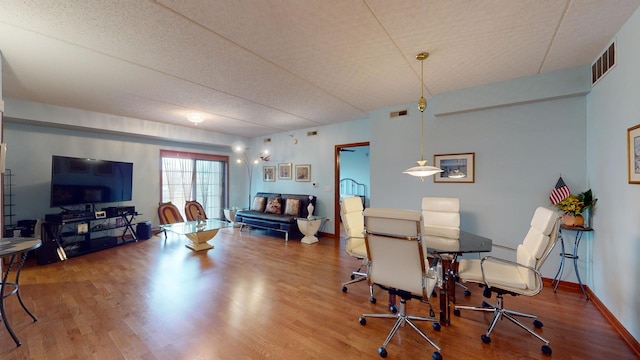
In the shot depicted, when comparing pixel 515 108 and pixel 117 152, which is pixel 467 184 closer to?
pixel 515 108

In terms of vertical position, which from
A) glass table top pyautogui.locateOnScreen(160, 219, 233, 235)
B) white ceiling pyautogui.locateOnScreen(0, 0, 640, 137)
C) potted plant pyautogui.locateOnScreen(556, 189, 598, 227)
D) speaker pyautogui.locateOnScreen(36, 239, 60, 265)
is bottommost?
speaker pyautogui.locateOnScreen(36, 239, 60, 265)

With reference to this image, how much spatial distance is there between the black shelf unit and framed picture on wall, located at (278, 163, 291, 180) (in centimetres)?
334

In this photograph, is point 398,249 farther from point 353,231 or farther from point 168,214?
point 168,214

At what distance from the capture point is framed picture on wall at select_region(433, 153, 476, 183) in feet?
11.8

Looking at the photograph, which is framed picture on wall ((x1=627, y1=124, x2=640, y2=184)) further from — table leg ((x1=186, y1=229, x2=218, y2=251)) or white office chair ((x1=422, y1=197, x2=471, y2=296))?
table leg ((x1=186, y1=229, x2=218, y2=251))

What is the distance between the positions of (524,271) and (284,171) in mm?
5359

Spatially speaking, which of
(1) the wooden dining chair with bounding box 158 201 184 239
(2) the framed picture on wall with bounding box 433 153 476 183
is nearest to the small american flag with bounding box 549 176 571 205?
(2) the framed picture on wall with bounding box 433 153 476 183

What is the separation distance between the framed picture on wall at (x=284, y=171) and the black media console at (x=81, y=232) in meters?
3.34

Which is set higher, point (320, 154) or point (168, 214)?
point (320, 154)

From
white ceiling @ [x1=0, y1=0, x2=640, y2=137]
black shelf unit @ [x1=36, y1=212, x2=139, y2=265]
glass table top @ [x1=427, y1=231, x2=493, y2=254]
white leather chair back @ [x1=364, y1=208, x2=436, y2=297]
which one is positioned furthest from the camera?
black shelf unit @ [x1=36, y1=212, x2=139, y2=265]

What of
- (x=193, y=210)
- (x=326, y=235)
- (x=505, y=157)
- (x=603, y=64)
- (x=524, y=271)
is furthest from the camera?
(x=193, y=210)

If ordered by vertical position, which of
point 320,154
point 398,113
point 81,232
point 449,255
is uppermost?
point 398,113

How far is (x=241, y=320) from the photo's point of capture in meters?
2.31

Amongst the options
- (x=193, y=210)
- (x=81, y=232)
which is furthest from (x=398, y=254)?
(x=193, y=210)
